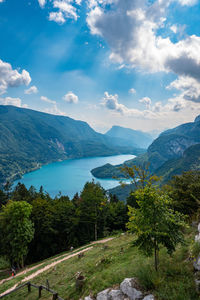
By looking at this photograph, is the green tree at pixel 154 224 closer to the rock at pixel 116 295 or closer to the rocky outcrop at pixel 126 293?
the rocky outcrop at pixel 126 293

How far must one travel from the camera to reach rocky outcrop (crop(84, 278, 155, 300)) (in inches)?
250

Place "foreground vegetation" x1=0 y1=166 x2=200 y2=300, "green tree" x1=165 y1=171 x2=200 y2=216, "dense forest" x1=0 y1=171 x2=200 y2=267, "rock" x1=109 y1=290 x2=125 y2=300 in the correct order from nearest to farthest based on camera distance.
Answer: "rock" x1=109 y1=290 x2=125 y2=300, "foreground vegetation" x1=0 y1=166 x2=200 y2=300, "green tree" x1=165 y1=171 x2=200 y2=216, "dense forest" x1=0 y1=171 x2=200 y2=267

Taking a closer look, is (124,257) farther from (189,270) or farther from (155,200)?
(155,200)

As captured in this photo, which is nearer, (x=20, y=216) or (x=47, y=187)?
(x=20, y=216)

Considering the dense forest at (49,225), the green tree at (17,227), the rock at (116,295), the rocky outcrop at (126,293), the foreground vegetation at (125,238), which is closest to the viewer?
the rocky outcrop at (126,293)

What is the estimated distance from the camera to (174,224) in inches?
289

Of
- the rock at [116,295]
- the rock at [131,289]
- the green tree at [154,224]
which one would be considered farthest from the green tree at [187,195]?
the rock at [116,295]

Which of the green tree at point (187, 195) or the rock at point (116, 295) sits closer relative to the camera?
the rock at point (116, 295)

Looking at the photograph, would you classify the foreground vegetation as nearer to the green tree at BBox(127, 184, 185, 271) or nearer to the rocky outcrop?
the green tree at BBox(127, 184, 185, 271)

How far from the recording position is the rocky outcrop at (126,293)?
636cm

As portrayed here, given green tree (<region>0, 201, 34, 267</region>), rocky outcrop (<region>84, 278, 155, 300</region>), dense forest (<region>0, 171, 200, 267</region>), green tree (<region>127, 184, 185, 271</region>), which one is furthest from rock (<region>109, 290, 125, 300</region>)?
green tree (<region>0, 201, 34, 267</region>)

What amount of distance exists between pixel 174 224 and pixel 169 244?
0.86m

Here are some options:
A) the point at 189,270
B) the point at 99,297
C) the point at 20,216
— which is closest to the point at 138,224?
the point at 189,270

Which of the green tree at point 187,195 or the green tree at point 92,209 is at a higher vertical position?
the green tree at point 187,195
